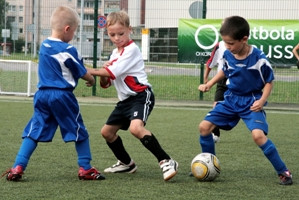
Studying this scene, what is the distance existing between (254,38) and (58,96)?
1012cm

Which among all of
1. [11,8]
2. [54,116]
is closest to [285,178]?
[54,116]

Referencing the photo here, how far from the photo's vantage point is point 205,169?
555 cm

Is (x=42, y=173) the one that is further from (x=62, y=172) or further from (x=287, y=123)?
(x=287, y=123)

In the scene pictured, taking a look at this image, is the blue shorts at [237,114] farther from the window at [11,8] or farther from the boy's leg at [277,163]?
the window at [11,8]

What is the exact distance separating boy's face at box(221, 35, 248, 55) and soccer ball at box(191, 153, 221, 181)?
1.01 meters

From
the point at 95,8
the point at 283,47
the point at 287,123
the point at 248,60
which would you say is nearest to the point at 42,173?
the point at 248,60

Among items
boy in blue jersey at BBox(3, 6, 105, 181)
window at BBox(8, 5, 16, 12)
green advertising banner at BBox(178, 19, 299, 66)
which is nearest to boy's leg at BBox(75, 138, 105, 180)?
boy in blue jersey at BBox(3, 6, 105, 181)

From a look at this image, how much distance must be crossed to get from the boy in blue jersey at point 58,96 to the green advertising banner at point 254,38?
9.76 metres

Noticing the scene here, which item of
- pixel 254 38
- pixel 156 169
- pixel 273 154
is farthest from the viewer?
pixel 254 38

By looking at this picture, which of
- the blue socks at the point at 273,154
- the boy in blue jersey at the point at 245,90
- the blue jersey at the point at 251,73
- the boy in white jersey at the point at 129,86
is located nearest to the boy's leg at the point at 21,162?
the boy in white jersey at the point at 129,86

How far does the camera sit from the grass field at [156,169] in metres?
4.98

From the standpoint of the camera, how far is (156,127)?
1020 cm

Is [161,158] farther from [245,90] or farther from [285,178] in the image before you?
[285,178]

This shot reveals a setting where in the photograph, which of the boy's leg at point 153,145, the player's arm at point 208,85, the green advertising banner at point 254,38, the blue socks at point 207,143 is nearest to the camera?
the boy's leg at point 153,145
